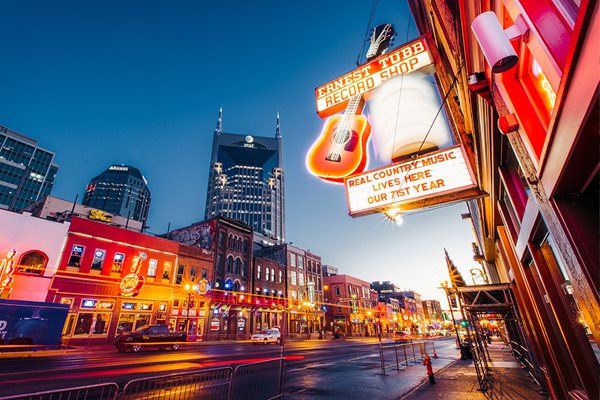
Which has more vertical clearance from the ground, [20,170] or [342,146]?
[20,170]

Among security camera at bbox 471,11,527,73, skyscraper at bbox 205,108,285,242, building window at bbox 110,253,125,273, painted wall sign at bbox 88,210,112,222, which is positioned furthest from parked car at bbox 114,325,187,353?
skyscraper at bbox 205,108,285,242

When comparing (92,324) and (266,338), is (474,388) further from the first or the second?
(92,324)

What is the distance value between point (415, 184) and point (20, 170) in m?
126

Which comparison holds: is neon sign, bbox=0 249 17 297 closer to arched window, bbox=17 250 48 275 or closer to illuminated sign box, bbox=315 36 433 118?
arched window, bbox=17 250 48 275

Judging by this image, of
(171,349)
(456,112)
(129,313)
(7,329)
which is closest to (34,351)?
(7,329)

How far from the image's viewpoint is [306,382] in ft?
32.5

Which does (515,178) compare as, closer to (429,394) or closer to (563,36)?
(563,36)

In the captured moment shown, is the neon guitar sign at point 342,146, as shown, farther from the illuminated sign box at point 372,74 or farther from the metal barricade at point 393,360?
the metal barricade at point 393,360

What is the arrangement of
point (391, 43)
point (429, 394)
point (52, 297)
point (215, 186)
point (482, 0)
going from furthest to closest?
point (215, 186) → point (52, 297) → point (391, 43) → point (429, 394) → point (482, 0)

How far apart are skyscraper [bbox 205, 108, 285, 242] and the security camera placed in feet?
385

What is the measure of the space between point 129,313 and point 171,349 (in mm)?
9214

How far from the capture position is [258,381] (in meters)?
6.69

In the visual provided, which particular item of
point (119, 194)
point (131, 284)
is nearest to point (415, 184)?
point (131, 284)

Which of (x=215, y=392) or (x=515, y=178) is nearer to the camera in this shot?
(x=515, y=178)
